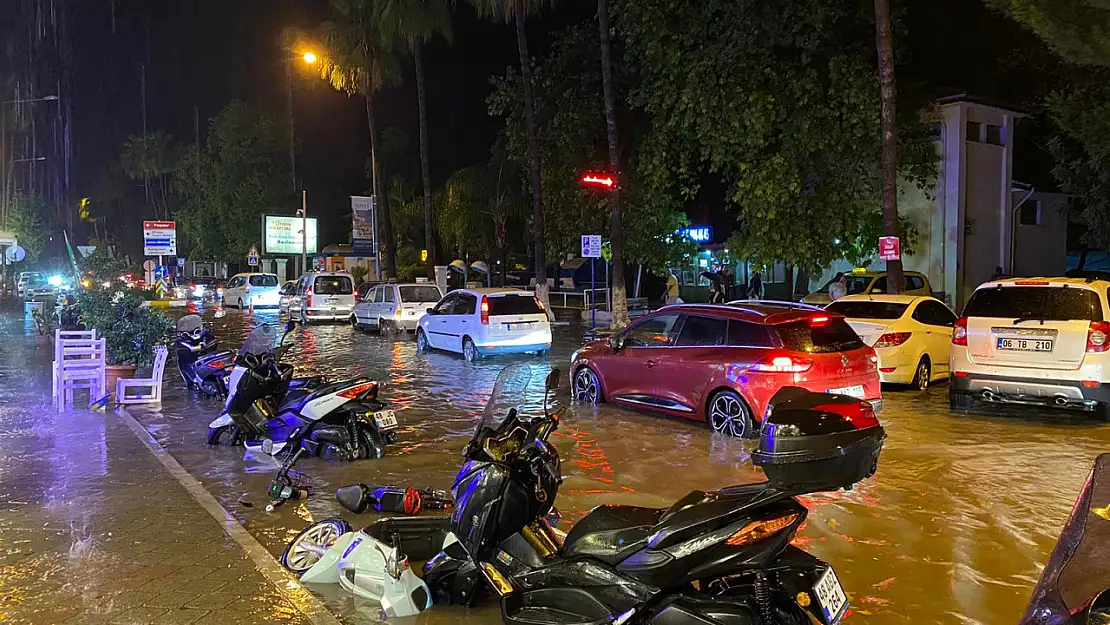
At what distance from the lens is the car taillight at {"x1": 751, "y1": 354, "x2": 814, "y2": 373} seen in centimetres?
882

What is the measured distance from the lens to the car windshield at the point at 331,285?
29.5 meters

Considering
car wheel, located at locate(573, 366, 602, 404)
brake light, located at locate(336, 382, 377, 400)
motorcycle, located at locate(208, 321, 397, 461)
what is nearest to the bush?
motorcycle, located at locate(208, 321, 397, 461)

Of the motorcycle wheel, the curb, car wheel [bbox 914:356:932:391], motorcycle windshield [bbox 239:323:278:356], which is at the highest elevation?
motorcycle windshield [bbox 239:323:278:356]

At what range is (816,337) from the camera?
9.10 m

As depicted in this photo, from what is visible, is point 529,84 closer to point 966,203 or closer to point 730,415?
point 966,203

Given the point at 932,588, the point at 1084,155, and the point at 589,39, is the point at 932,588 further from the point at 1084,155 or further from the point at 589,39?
the point at 1084,155

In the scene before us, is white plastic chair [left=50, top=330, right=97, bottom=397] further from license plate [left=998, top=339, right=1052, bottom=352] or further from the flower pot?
license plate [left=998, top=339, right=1052, bottom=352]

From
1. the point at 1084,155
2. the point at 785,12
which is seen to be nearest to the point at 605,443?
the point at 785,12

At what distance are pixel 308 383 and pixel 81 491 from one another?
2.31 metres

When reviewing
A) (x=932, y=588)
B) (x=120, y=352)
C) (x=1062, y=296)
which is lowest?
(x=932, y=588)

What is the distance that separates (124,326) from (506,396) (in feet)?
34.3

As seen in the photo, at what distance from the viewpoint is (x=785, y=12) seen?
19781 millimetres

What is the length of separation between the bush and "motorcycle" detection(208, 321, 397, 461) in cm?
489

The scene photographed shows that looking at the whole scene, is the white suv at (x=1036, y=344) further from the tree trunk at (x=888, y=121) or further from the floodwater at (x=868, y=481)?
the tree trunk at (x=888, y=121)
